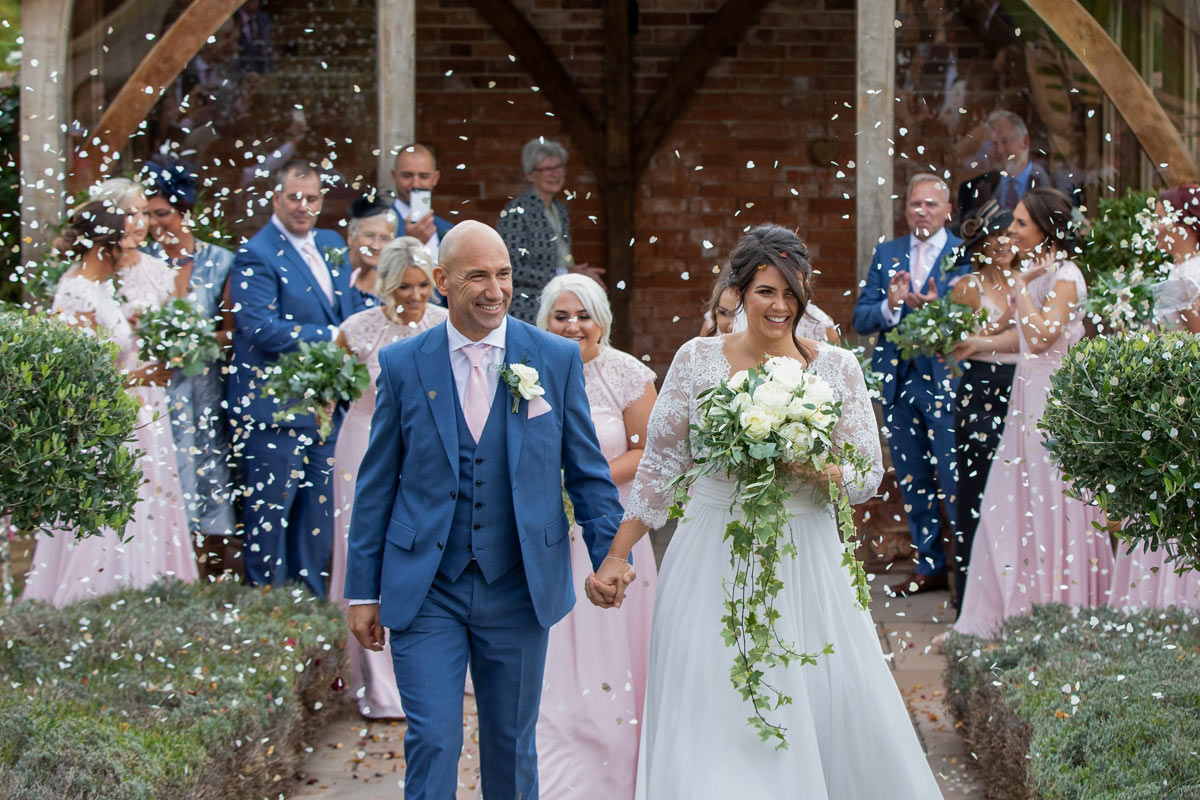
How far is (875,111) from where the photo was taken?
7367 mm

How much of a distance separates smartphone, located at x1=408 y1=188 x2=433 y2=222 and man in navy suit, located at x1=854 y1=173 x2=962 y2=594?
2.29m

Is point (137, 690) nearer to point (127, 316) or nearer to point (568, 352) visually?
point (568, 352)

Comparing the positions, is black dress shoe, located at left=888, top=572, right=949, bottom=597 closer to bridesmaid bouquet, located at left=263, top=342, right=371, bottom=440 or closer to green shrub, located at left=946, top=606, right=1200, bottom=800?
green shrub, located at left=946, top=606, right=1200, bottom=800

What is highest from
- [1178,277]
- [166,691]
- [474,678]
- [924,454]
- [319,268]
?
[319,268]

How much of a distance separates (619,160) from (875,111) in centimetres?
413

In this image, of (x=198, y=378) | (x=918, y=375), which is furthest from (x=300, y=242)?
(x=918, y=375)

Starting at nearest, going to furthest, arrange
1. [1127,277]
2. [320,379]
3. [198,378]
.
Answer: [320,379], [1127,277], [198,378]

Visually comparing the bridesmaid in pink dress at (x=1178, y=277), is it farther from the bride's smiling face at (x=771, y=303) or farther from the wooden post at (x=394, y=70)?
the wooden post at (x=394, y=70)

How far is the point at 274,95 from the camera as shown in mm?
10180

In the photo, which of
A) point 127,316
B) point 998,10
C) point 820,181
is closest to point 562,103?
point 820,181

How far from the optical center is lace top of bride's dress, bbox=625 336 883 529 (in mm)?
3982

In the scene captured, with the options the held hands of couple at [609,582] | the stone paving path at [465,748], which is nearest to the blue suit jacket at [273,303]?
the stone paving path at [465,748]

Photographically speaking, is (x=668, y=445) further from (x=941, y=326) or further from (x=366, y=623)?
(x=941, y=326)

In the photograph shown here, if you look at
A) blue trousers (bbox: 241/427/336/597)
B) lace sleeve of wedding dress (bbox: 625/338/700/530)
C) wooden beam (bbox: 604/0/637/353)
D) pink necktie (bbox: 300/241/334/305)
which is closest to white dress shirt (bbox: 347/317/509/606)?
lace sleeve of wedding dress (bbox: 625/338/700/530)
